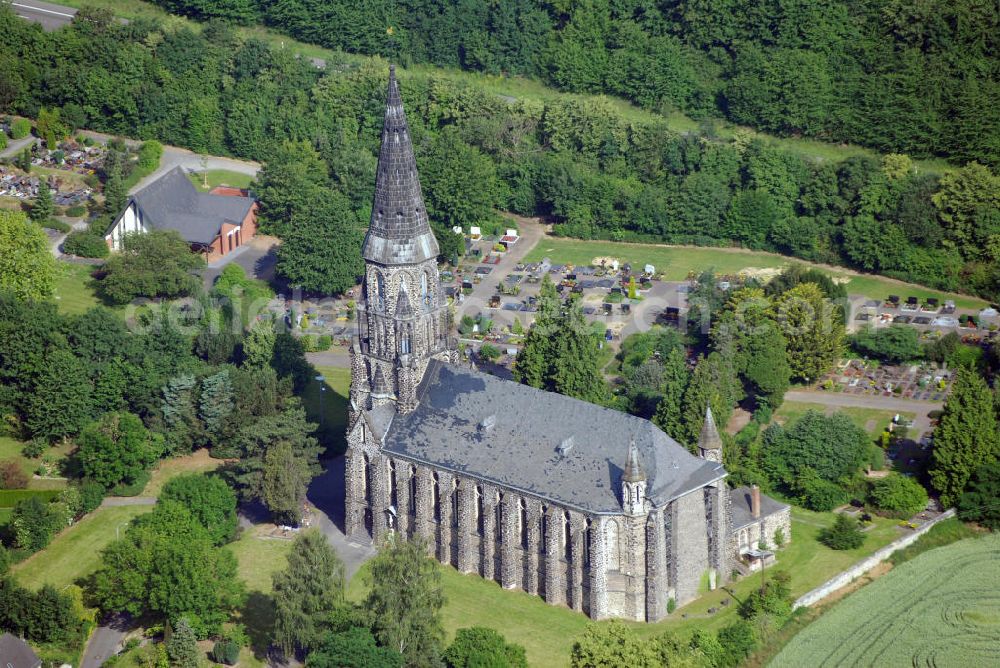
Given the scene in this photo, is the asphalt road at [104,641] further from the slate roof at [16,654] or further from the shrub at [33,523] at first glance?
the shrub at [33,523]

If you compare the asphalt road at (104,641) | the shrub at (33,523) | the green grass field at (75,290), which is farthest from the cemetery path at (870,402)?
the green grass field at (75,290)

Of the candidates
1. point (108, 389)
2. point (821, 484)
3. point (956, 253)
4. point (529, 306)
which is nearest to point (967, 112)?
point (956, 253)

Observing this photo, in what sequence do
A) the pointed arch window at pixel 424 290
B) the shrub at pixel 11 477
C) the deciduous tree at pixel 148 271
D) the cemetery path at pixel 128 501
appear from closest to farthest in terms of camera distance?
the pointed arch window at pixel 424 290
the cemetery path at pixel 128 501
the shrub at pixel 11 477
the deciduous tree at pixel 148 271

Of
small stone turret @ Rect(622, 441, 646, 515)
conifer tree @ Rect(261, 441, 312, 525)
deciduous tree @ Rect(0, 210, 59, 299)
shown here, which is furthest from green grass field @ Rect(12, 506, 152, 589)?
small stone turret @ Rect(622, 441, 646, 515)

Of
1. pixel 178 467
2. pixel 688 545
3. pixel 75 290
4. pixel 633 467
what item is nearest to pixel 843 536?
pixel 688 545

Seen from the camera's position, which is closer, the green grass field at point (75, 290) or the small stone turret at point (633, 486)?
the small stone turret at point (633, 486)

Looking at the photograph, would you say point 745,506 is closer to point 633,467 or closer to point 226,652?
point 633,467

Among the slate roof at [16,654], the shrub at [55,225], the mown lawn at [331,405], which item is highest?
the shrub at [55,225]

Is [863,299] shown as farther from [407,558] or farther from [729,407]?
[407,558]
